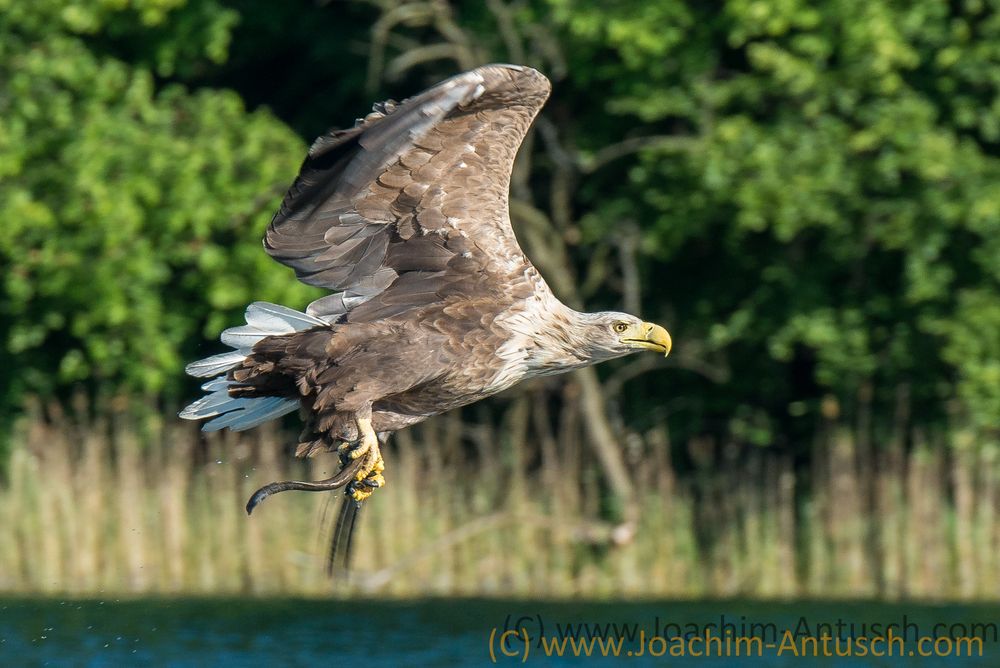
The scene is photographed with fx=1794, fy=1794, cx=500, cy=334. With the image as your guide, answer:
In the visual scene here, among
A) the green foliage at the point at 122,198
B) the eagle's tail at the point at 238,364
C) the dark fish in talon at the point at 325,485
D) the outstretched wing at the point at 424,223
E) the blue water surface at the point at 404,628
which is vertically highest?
the green foliage at the point at 122,198

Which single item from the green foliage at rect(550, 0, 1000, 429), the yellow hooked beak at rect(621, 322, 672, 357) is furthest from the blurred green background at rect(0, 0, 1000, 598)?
the yellow hooked beak at rect(621, 322, 672, 357)

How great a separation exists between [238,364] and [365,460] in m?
0.68

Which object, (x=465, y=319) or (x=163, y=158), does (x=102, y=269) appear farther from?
(x=465, y=319)

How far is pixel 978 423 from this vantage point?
454 inches

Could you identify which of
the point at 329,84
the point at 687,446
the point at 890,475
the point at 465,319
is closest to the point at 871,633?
the point at 890,475

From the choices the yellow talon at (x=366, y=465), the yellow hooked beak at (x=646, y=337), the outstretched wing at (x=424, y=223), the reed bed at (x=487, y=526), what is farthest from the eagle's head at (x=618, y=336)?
the reed bed at (x=487, y=526)

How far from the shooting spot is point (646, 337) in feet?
24.1

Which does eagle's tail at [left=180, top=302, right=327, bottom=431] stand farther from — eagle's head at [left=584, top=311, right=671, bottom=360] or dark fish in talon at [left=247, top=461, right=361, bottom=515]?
eagle's head at [left=584, top=311, right=671, bottom=360]

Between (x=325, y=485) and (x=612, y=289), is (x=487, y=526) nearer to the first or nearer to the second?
(x=612, y=289)

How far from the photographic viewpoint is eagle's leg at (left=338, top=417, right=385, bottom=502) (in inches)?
265

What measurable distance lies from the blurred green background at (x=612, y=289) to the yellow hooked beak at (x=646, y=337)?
449 cm

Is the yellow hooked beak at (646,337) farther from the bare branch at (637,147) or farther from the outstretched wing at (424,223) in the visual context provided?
the bare branch at (637,147)

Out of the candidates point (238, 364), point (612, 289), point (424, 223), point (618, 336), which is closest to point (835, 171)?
point (612, 289)

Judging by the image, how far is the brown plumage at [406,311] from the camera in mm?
6855
